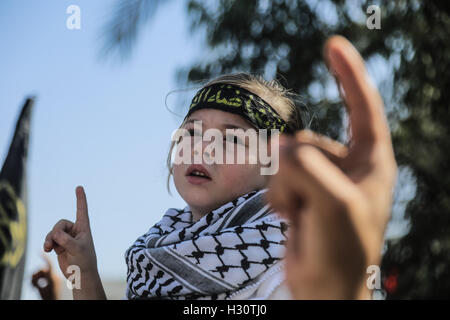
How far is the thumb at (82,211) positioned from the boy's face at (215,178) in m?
0.38

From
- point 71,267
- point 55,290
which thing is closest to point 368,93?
point 71,267

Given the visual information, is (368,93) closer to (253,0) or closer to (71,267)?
(71,267)

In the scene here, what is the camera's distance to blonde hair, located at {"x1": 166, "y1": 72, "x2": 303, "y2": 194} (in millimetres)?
2453

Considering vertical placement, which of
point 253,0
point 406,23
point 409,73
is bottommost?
point 409,73

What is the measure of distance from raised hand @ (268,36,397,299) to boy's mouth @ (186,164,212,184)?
121cm

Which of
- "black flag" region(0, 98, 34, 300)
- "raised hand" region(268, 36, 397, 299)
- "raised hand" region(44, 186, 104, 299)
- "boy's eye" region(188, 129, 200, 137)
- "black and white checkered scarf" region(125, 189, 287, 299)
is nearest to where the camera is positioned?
"raised hand" region(268, 36, 397, 299)

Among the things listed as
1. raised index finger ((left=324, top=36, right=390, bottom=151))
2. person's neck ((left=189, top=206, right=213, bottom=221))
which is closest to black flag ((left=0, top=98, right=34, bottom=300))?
raised index finger ((left=324, top=36, right=390, bottom=151))

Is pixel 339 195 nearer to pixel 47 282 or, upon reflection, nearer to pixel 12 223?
pixel 12 223

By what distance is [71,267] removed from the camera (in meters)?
1.95

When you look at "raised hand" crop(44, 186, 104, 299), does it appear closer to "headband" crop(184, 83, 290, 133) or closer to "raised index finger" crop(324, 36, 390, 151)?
"headband" crop(184, 83, 290, 133)

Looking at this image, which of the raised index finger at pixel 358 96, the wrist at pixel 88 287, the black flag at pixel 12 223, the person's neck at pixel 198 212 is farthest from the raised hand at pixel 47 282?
the raised index finger at pixel 358 96

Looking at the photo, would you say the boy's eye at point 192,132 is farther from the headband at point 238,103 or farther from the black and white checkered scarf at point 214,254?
the black and white checkered scarf at point 214,254

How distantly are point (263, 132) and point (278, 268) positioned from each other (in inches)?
29.2
